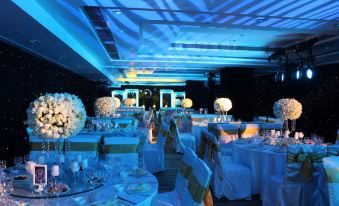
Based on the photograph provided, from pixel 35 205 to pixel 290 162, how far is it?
8.69ft

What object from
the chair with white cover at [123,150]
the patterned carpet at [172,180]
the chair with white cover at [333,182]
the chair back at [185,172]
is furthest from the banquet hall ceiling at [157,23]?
the patterned carpet at [172,180]

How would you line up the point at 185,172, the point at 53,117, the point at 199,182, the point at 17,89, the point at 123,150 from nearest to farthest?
the point at 199,182 → the point at 53,117 → the point at 185,172 → the point at 123,150 → the point at 17,89

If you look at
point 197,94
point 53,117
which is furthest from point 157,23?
point 197,94

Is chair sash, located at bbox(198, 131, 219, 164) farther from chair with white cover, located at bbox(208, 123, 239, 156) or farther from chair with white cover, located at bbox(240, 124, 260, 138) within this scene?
chair with white cover, located at bbox(240, 124, 260, 138)

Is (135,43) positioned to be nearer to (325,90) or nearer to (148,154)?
(148,154)

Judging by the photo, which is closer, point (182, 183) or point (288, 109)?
point (182, 183)

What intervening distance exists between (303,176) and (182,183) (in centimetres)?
145

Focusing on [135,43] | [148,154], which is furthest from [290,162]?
[135,43]

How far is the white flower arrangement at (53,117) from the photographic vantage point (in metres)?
2.44

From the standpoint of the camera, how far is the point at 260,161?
4477mm

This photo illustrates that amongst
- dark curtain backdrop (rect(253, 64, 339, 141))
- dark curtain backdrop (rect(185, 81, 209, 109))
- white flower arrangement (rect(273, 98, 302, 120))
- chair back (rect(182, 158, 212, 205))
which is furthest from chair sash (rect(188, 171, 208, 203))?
dark curtain backdrop (rect(185, 81, 209, 109))

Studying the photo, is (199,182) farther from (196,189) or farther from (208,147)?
(208,147)

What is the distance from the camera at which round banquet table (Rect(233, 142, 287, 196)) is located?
14.1 feet

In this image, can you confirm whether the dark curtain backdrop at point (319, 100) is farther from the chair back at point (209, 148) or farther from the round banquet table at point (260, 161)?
the chair back at point (209, 148)
